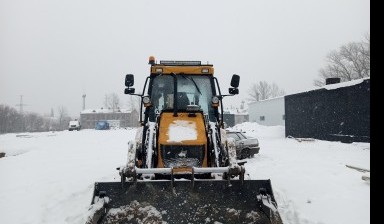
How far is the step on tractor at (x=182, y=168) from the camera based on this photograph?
452 centimetres

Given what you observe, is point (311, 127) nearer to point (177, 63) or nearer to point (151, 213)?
point (177, 63)

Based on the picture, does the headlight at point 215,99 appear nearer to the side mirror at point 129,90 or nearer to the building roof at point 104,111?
the side mirror at point 129,90

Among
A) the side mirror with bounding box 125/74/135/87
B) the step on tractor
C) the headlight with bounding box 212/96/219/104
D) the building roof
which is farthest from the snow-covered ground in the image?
the building roof

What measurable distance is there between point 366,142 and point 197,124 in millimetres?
16303

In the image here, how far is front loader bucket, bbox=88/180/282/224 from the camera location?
448cm

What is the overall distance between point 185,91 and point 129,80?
43.4 inches

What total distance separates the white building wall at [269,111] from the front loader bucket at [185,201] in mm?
37352

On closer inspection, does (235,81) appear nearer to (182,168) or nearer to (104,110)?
(182,168)

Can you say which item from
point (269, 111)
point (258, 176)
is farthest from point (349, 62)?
point (258, 176)

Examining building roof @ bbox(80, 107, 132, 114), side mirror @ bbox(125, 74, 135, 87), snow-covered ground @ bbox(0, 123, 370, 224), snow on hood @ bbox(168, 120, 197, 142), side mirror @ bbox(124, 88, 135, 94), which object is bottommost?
snow-covered ground @ bbox(0, 123, 370, 224)

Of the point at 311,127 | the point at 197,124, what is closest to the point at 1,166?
the point at 197,124

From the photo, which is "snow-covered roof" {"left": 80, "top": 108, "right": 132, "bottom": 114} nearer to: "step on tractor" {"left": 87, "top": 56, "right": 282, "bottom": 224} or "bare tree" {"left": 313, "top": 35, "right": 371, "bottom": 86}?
"bare tree" {"left": 313, "top": 35, "right": 371, "bottom": 86}

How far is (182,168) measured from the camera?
210 inches

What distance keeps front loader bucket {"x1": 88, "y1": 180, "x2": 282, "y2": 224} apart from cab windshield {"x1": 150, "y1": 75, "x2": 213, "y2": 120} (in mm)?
2221
